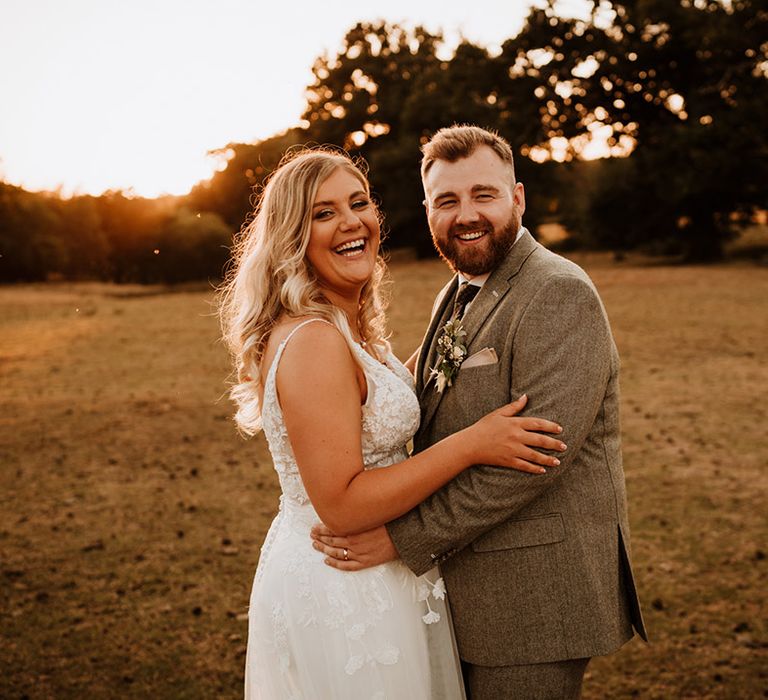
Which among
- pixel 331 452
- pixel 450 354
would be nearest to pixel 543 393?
pixel 450 354

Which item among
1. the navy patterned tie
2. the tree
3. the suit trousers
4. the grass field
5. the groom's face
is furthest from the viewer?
the tree

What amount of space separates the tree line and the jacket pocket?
25665 millimetres

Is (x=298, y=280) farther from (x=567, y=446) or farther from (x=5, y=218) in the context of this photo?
(x=5, y=218)

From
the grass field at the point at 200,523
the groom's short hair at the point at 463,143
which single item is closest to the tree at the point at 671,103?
the grass field at the point at 200,523

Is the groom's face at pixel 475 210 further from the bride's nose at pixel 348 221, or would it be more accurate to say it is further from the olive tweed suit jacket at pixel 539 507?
the bride's nose at pixel 348 221

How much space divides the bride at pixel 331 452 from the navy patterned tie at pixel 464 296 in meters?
0.39

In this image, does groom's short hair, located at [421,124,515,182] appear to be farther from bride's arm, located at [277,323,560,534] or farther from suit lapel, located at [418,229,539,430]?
bride's arm, located at [277,323,560,534]

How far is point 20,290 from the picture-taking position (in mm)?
31859

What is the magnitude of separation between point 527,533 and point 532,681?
21.0 inches

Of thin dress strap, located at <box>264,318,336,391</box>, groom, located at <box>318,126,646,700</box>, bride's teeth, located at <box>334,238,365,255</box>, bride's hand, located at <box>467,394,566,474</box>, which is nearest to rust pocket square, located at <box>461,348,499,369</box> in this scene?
groom, located at <box>318,126,646,700</box>

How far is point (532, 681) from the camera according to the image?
2.78 m

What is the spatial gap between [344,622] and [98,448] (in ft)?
24.3

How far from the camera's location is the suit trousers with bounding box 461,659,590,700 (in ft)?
9.12

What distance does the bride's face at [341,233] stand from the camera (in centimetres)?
294
